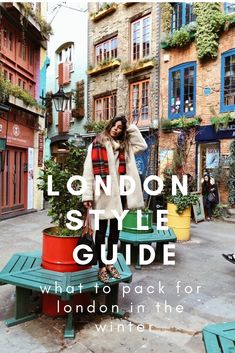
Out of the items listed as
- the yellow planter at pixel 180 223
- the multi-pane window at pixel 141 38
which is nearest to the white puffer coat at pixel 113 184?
the yellow planter at pixel 180 223

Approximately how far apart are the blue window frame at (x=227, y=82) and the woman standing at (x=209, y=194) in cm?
272

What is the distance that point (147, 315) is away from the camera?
11.0 feet

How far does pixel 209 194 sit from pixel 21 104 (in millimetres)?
6379

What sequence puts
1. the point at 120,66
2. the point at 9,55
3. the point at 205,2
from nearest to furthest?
the point at 9,55 < the point at 205,2 < the point at 120,66

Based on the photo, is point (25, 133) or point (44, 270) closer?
point (44, 270)

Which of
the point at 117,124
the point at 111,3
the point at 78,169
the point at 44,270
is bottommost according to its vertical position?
the point at 44,270

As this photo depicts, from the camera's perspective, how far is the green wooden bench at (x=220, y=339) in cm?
189

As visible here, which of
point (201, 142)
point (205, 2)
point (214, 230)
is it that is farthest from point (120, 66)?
point (214, 230)

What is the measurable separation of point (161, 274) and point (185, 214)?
2338 millimetres

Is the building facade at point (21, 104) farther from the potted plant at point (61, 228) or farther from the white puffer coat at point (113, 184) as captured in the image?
the white puffer coat at point (113, 184)

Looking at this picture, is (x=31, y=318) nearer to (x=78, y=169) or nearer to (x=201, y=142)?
(x=78, y=169)

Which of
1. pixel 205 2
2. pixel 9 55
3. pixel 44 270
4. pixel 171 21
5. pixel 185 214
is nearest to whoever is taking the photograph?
pixel 44 270

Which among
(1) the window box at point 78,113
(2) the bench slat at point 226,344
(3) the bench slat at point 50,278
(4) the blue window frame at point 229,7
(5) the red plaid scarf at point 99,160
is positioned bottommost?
(2) the bench slat at point 226,344

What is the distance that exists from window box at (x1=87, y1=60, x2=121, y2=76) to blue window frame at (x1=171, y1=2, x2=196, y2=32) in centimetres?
320
